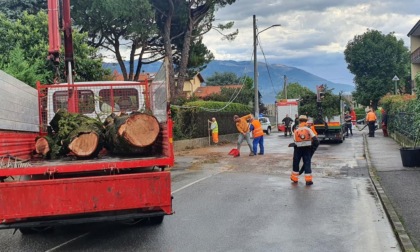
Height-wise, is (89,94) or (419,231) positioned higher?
(89,94)

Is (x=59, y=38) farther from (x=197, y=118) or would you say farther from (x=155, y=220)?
(x=197, y=118)

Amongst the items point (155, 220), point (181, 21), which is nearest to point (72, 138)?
point (155, 220)

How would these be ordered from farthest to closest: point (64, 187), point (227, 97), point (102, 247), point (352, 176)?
point (227, 97), point (352, 176), point (102, 247), point (64, 187)

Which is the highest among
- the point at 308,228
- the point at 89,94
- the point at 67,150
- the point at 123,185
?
the point at 89,94

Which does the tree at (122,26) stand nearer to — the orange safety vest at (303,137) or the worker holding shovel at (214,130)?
the worker holding shovel at (214,130)

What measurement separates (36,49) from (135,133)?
44.7ft

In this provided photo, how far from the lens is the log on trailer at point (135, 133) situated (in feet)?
20.9

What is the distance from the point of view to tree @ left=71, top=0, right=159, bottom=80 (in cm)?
2591

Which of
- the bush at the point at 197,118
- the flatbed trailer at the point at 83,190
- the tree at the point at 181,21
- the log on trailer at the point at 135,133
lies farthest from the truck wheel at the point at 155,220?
the tree at the point at 181,21

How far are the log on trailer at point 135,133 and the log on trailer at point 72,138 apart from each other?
288 millimetres

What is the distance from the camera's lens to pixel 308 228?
7035 millimetres

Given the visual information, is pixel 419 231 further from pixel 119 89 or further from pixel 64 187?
pixel 119 89

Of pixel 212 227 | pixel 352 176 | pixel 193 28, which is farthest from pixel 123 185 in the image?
pixel 193 28

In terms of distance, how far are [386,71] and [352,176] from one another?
54063 mm
